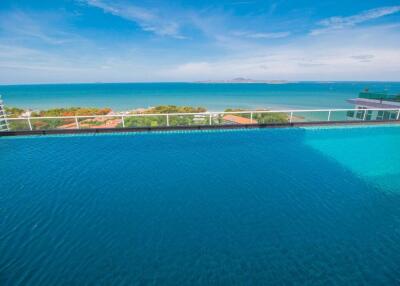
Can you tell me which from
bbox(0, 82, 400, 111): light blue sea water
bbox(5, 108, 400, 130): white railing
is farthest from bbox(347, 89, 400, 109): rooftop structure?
bbox(0, 82, 400, 111): light blue sea water

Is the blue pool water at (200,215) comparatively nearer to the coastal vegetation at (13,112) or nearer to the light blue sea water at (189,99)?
the coastal vegetation at (13,112)

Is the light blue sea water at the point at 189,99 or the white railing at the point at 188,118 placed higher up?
the white railing at the point at 188,118

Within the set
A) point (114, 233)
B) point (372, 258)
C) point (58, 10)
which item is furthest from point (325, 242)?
point (58, 10)

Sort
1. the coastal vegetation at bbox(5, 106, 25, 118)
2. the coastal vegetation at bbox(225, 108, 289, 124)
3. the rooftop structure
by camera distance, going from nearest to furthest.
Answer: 1. the coastal vegetation at bbox(225, 108, 289, 124)
2. the coastal vegetation at bbox(5, 106, 25, 118)
3. the rooftop structure

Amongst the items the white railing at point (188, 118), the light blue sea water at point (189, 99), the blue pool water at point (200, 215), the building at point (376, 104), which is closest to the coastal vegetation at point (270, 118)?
the white railing at point (188, 118)

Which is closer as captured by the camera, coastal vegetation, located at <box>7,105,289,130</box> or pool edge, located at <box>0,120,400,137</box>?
pool edge, located at <box>0,120,400,137</box>

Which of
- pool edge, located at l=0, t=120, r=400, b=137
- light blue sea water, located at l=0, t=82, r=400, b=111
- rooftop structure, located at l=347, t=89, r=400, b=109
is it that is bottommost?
light blue sea water, located at l=0, t=82, r=400, b=111

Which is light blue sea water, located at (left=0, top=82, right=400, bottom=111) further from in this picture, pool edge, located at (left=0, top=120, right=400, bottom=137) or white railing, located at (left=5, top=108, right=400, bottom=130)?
pool edge, located at (left=0, top=120, right=400, bottom=137)

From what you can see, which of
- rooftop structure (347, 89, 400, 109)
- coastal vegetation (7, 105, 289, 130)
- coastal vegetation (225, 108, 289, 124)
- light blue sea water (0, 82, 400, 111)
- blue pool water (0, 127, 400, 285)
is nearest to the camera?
blue pool water (0, 127, 400, 285)

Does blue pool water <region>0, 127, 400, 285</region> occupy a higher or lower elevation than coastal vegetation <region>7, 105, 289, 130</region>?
lower
